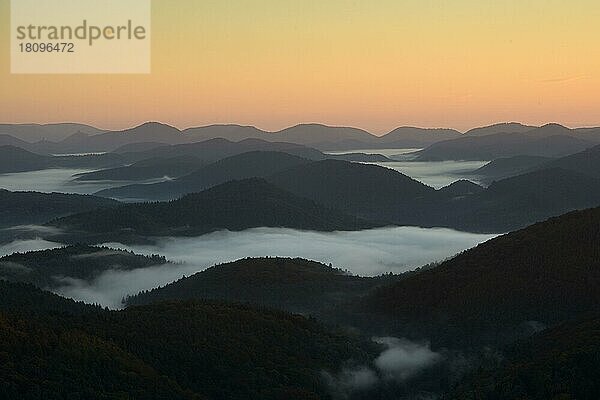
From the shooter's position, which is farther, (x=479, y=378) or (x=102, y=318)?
(x=102, y=318)

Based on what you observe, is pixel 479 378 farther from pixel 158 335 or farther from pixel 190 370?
A: pixel 158 335

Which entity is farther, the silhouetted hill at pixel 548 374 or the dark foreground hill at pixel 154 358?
the dark foreground hill at pixel 154 358

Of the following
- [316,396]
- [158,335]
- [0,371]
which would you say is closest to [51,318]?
[158,335]

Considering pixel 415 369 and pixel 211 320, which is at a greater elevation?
pixel 211 320

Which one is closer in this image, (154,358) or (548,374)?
(548,374)
